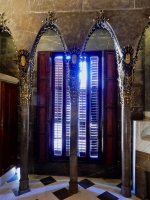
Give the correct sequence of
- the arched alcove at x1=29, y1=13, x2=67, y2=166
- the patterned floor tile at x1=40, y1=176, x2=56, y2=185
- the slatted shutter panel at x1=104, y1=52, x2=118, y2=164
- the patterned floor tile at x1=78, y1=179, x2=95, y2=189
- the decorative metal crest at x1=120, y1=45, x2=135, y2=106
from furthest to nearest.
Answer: the arched alcove at x1=29, y1=13, x2=67, y2=166
the slatted shutter panel at x1=104, y1=52, x2=118, y2=164
the patterned floor tile at x1=40, y1=176, x2=56, y2=185
the patterned floor tile at x1=78, y1=179, x2=95, y2=189
the decorative metal crest at x1=120, y1=45, x2=135, y2=106

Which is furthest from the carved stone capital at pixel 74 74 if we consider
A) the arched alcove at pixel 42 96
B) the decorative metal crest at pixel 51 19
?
the arched alcove at pixel 42 96

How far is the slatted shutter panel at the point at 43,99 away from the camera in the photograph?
306 cm

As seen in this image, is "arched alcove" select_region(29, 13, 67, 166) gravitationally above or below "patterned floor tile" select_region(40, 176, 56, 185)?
above

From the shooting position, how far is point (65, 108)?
3100 millimetres

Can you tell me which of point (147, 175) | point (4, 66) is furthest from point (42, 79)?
point (147, 175)

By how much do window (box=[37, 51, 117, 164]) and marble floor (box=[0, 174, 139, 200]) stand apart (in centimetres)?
41

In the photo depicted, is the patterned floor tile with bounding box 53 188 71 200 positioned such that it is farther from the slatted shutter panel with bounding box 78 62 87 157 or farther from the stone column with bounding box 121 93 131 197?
the stone column with bounding box 121 93 131 197

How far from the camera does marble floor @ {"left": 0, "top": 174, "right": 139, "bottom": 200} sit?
2294 mm

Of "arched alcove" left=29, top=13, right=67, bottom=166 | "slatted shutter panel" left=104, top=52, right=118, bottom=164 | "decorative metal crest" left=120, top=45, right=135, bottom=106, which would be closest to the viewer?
"decorative metal crest" left=120, top=45, right=135, bottom=106

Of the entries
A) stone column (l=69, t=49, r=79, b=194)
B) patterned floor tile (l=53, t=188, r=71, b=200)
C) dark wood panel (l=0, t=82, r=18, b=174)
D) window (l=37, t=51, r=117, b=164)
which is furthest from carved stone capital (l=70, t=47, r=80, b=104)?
patterned floor tile (l=53, t=188, r=71, b=200)

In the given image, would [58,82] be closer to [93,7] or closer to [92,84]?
[92,84]

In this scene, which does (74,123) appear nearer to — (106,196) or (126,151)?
(126,151)

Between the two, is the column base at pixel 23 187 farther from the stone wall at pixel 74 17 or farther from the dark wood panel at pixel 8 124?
the stone wall at pixel 74 17

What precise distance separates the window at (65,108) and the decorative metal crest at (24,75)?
1.98 feet
